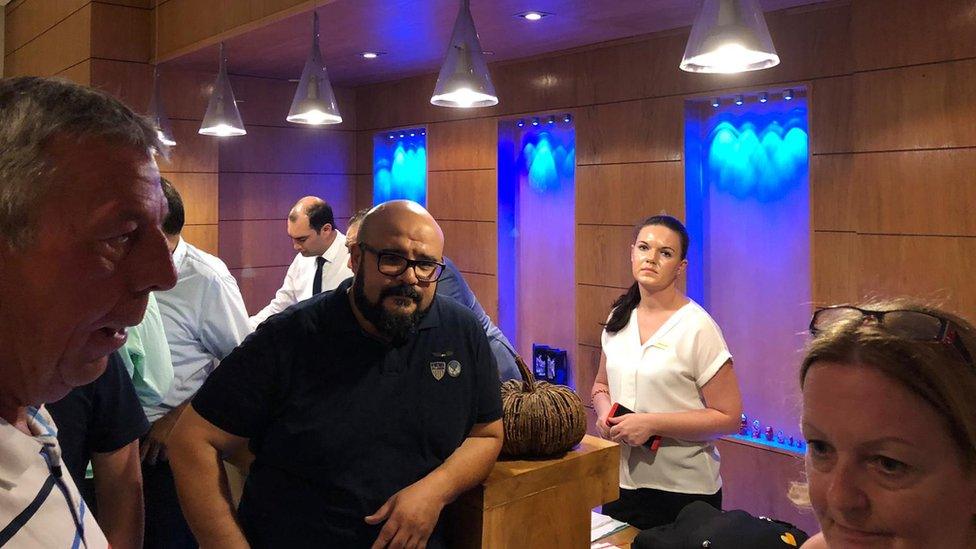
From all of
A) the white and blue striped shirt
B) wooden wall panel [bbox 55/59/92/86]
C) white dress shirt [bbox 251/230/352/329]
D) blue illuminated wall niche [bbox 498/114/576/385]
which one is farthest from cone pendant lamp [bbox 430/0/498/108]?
wooden wall panel [bbox 55/59/92/86]

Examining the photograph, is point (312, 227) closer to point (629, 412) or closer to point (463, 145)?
point (463, 145)

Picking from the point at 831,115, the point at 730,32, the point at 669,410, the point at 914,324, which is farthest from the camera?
the point at 831,115

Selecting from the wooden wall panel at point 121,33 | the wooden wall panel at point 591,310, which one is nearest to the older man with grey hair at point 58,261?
the wooden wall panel at point 591,310

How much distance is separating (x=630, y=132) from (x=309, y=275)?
2.33 meters

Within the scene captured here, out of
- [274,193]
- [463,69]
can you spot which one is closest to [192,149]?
[274,193]

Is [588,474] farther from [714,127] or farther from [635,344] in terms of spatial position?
[714,127]

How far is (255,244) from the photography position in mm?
→ 7277

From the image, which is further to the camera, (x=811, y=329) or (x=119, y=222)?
(x=811, y=329)

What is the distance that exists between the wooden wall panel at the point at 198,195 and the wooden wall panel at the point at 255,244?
15.3 inches

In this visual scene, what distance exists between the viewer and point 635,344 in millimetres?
3152

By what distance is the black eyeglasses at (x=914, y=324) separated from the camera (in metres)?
1.11

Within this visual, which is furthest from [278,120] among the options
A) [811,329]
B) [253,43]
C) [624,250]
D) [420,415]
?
[811,329]

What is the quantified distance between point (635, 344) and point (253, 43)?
151 inches

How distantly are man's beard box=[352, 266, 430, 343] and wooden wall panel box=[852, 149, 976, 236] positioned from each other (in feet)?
9.07
